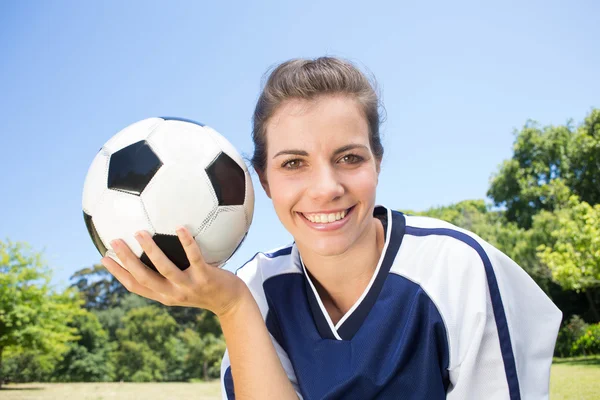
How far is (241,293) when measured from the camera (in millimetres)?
2775

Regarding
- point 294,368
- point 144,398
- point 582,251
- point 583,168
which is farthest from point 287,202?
point 583,168

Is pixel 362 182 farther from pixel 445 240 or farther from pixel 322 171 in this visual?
pixel 445 240

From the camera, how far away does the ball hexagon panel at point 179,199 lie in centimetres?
257

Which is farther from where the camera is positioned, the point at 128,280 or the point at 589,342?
the point at 589,342

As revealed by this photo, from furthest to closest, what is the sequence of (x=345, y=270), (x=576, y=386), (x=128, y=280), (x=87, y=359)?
(x=87, y=359) < (x=576, y=386) < (x=345, y=270) < (x=128, y=280)

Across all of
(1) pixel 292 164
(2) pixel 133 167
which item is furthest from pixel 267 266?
(2) pixel 133 167

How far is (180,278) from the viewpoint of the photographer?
253 centimetres

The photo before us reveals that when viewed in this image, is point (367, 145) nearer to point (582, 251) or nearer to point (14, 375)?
point (582, 251)

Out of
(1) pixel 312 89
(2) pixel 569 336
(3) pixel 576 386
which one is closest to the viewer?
(1) pixel 312 89

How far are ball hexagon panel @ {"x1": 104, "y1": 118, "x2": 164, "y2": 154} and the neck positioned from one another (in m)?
1.10

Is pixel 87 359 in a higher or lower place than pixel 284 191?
lower

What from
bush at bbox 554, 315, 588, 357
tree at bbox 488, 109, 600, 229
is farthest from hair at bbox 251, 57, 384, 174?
tree at bbox 488, 109, 600, 229

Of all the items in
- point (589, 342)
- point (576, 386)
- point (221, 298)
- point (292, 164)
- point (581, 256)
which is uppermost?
point (292, 164)

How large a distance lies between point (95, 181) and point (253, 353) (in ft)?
4.20
